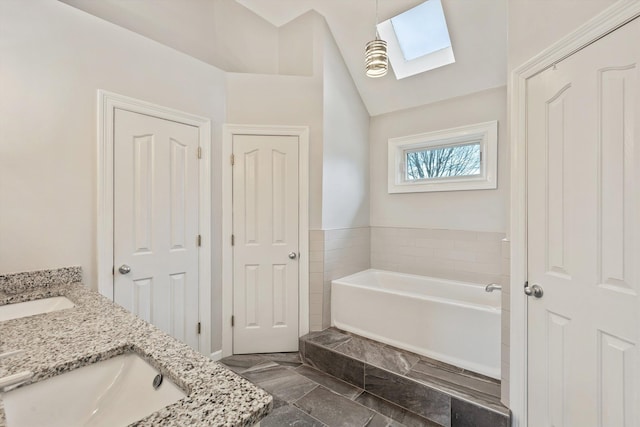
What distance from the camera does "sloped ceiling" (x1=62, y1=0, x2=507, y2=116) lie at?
8.00 feet

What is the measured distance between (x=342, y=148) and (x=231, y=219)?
134 cm

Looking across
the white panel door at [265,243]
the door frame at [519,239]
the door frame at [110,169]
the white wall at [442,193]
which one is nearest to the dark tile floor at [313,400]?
the white panel door at [265,243]

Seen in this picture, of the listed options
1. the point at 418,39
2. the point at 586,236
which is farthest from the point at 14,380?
the point at 418,39

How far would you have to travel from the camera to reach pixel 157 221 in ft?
7.34

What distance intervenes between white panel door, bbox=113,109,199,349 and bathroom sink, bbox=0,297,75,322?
522 mm

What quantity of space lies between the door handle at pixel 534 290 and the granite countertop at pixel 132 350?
1484 millimetres

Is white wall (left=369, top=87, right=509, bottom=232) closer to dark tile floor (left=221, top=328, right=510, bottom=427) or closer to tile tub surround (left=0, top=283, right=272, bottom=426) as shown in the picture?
dark tile floor (left=221, top=328, right=510, bottom=427)

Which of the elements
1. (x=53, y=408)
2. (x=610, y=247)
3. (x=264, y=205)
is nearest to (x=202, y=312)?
(x=264, y=205)

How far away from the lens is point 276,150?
2764 millimetres

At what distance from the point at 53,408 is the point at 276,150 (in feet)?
7.48

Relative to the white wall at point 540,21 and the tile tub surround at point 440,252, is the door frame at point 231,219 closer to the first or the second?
the tile tub surround at point 440,252

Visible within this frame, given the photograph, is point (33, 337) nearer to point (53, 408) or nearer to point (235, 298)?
point (53, 408)

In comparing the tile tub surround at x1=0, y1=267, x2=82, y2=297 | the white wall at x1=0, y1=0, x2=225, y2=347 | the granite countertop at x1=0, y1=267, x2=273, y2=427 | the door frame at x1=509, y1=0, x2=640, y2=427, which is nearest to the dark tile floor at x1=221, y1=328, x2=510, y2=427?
the door frame at x1=509, y1=0, x2=640, y2=427

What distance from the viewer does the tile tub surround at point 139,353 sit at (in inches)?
24.7
